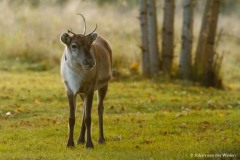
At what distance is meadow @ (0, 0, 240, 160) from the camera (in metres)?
9.93

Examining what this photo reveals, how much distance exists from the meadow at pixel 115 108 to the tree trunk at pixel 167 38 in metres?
0.79

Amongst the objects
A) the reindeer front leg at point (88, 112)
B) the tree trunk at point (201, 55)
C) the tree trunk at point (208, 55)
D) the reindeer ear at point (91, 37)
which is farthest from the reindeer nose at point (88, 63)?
the tree trunk at point (201, 55)

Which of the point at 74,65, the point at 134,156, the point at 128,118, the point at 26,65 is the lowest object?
the point at 26,65

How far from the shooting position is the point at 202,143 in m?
10.3

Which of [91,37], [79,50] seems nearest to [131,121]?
[91,37]

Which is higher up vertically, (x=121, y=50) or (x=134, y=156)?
(x=134, y=156)

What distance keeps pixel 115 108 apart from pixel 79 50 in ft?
17.0

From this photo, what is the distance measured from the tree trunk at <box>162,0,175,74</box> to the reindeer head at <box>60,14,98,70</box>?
36.5 feet

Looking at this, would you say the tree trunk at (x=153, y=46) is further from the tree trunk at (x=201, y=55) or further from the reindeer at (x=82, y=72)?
the reindeer at (x=82, y=72)

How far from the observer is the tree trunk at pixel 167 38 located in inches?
830

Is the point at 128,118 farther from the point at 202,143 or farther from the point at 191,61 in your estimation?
the point at 191,61

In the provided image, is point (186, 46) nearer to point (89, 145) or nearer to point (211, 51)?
point (211, 51)

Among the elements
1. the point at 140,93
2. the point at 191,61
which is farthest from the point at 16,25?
the point at 140,93

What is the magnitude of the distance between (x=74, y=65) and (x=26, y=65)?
1361 centimetres
